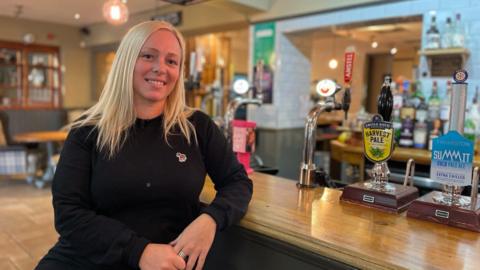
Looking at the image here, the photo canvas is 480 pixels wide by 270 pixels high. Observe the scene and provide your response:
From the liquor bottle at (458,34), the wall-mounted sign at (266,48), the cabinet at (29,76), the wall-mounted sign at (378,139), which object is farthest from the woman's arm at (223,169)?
the cabinet at (29,76)

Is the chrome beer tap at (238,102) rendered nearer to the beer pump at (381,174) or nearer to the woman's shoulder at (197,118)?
the woman's shoulder at (197,118)

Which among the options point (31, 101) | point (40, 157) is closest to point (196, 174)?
point (40, 157)

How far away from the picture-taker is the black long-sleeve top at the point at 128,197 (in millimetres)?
1123

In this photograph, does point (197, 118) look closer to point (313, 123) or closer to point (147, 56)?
point (147, 56)

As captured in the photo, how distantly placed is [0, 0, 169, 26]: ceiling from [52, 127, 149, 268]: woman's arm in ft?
15.8

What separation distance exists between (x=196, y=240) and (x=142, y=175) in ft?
0.86

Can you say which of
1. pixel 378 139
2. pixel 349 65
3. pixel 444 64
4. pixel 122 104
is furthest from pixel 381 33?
Answer: pixel 122 104

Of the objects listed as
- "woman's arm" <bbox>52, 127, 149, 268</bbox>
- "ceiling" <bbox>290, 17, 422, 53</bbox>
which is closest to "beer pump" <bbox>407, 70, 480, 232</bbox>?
"woman's arm" <bbox>52, 127, 149, 268</bbox>

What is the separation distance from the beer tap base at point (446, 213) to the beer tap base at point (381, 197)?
53 millimetres

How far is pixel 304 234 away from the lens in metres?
1.04

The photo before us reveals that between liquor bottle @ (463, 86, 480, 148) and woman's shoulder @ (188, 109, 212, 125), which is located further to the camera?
liquor bottle @ (463, 86, 480, 148)

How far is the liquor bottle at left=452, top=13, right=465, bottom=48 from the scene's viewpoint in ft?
10.2

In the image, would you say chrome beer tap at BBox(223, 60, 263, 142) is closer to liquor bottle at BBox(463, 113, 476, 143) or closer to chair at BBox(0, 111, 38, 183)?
liquor bottle at BBox(463, 113, 476, 143)

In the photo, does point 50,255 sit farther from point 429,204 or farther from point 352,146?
point 352,146
